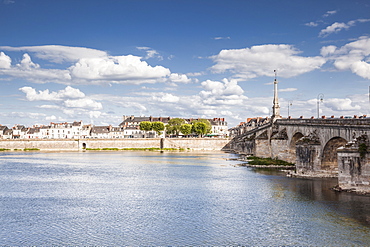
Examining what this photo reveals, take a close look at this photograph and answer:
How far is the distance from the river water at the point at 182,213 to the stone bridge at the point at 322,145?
247 centimetres

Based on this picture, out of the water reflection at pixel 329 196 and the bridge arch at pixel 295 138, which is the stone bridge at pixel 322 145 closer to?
the bridge arch at pixel 295 138

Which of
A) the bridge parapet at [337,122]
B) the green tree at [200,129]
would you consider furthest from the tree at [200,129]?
the bridge parapet at [337,122]

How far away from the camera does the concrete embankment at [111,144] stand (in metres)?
111

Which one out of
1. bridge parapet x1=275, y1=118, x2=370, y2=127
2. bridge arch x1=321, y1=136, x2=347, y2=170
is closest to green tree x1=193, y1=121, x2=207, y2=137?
bridge parapet x1=275, y1=118, x2=370, y2=127

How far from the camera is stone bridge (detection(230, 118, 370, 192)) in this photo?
98.8 ft

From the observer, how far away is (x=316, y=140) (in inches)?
1654

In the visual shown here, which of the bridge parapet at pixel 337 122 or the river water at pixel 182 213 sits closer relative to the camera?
the river water at pixel 182 213

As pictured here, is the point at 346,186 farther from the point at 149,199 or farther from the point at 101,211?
the point at 101,211

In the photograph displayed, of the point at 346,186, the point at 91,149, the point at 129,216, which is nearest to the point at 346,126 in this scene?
the point at 346,186

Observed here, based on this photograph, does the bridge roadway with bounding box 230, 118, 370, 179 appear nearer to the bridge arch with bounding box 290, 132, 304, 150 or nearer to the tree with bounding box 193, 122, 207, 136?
the bridge arch with bounding box 290, 132, 304, 150

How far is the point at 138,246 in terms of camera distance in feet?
63.5

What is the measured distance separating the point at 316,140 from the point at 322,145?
1.18 metres

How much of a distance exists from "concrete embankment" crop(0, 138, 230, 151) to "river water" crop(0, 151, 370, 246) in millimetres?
70422

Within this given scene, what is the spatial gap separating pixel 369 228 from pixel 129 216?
13306 mm
